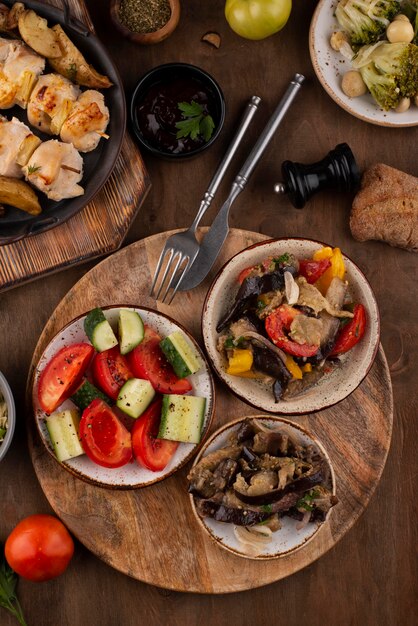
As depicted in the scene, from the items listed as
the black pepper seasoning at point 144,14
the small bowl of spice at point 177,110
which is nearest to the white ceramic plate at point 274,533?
the small bowl of spice at point 177,110

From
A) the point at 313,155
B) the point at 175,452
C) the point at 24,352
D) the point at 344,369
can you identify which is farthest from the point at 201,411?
the point at 313,155

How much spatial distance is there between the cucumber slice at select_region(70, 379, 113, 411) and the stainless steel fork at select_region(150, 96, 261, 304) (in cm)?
60

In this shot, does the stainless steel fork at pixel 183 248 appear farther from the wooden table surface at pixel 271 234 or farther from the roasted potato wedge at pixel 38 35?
the roasted potato wedge at pixel 38 35

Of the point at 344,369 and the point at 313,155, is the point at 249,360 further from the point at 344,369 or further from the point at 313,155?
the point at 313,155

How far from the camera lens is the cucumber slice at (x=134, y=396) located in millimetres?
3334

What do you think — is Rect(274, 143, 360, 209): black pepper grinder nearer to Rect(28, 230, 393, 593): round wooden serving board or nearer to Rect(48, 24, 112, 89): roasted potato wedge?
Rect(28, 230, 393, 593): round wooden serving board

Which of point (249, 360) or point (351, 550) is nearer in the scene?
point (249, 360)

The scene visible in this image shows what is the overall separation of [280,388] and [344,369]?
0.36m

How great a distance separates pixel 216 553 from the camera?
3525 mm

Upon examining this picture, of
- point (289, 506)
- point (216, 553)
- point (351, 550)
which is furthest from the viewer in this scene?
point (351, 550)

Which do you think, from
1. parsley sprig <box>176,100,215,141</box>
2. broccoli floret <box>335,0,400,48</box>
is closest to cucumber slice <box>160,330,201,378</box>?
parsley sprig <box>176,100,215,141</box>

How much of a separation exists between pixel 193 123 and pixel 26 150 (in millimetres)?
869

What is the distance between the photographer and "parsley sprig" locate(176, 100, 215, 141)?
3596 millimetres

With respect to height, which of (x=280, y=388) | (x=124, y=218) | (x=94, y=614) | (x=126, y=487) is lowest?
(x=94, y=614)
